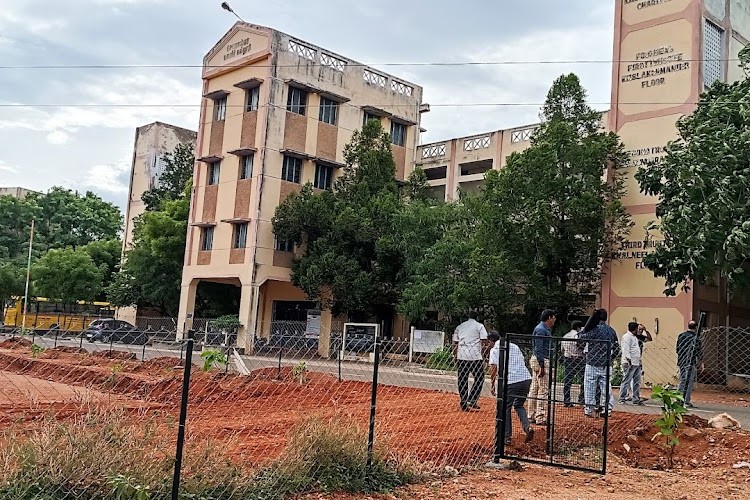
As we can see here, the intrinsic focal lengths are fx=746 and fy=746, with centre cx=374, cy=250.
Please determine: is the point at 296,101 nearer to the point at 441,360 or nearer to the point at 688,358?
the point at 441,360

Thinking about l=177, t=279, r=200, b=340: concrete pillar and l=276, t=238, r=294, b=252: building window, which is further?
l=177, t=279, r=200, b=340: concrete pillar

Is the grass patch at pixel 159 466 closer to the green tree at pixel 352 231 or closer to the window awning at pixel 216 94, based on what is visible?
the green tree at pixel 352 231

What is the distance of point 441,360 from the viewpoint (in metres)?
23.6

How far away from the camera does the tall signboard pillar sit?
836 inches

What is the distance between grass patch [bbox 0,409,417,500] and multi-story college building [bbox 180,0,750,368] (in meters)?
16.9

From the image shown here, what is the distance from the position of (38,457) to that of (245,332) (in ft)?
84.2

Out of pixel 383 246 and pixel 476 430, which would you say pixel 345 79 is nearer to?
pixel 383 246

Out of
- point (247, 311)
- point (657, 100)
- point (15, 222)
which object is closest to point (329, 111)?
point (247, 311)

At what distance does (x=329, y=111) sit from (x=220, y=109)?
515 centimetres

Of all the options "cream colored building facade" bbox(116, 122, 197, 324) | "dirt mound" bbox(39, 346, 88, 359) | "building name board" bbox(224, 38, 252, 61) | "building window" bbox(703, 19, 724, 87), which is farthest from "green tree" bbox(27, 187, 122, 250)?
"building window" bbox(703, 19, 724, 87)

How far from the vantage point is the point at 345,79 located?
34031mm

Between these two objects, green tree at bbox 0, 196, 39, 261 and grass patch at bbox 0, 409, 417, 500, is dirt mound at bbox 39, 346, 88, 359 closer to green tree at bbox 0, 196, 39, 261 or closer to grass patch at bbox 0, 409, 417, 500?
grass patch at bbox 0, 409, 417, 500

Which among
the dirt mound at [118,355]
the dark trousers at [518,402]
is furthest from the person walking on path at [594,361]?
the dirt mound at [118,355]

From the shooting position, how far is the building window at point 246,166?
105 feet
